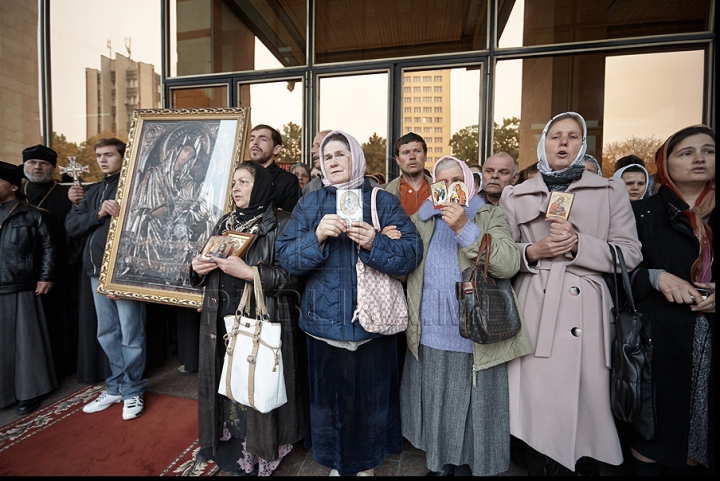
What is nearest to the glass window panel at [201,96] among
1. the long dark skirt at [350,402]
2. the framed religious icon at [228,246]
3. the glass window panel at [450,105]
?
the glass window panel at [450,105]

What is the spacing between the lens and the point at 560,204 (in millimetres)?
1750

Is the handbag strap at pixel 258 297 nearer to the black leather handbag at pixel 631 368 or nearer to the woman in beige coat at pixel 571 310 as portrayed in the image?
the woman in beige coat at pixel 571 310

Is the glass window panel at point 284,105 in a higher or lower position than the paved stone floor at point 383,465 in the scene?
higher

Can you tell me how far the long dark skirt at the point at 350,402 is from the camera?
1974 mm

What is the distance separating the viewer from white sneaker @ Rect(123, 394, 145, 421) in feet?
9.43

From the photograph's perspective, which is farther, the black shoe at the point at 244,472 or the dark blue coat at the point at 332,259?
the black shoe at the point at 244,472

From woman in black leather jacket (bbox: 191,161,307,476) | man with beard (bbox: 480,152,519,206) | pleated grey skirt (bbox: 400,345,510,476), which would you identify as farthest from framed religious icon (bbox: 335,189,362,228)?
man with beard (bbox: 480,152,519,206)

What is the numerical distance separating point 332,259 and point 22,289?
3.32 meters

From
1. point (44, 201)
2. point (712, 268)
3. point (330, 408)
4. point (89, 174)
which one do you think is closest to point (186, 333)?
point (44, 201)

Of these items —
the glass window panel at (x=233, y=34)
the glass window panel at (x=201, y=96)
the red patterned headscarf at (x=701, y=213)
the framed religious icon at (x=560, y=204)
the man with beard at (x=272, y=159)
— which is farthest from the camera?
the glass window panel at (x=201, y=96)

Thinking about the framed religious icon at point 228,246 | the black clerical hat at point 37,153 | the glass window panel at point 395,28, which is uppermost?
the glass window panel at point 395,28

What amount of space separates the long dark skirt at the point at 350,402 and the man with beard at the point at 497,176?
165 cm

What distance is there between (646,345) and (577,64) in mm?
3143

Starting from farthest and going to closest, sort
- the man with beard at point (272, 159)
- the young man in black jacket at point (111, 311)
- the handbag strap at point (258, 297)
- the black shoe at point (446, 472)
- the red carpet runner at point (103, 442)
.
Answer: the young man in black jacket at point (111, 311) < the man with beard at point (272, 159) < the red carpet runner at point (103, 442) < the black shoe at point (446, 472) < the handbag strap at point (258, 297)
